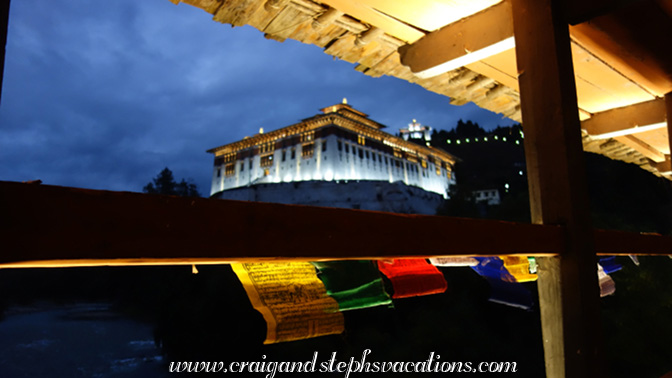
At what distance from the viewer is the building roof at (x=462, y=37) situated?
2752 millimetres

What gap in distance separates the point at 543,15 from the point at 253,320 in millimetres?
31475

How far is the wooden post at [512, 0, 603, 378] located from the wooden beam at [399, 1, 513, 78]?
18 centimetres

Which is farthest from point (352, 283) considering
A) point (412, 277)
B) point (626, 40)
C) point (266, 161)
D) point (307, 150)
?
point (266, 161)

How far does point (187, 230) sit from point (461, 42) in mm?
2539

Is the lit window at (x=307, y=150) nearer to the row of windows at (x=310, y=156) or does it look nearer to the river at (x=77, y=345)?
the row of windows at (x=310, y=156)

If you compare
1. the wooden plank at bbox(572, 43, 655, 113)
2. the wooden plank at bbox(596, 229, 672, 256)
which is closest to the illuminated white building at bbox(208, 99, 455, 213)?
the wooden plank at bbox(572, 43, 655, 113)

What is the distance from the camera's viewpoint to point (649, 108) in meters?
4.50

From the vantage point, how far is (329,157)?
129ft

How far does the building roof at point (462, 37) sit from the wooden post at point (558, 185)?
0.22 m

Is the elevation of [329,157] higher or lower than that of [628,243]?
higher

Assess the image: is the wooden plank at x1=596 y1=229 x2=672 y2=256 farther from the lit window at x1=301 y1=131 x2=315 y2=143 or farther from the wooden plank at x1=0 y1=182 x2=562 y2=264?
the lit window at x1=301 y1=131 x2=315 y2=143

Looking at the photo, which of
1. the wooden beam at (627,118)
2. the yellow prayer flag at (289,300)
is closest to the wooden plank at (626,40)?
the wooden beam at (627,118)

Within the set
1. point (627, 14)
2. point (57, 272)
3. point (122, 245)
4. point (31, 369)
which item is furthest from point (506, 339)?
point (57, 272)

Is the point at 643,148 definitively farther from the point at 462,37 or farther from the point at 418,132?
the point at 418,132
